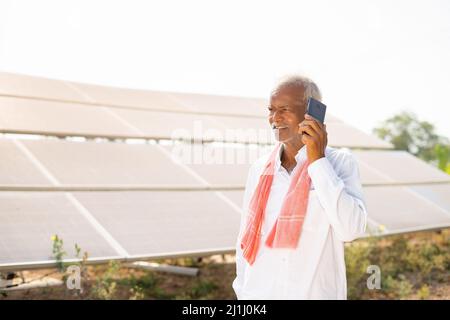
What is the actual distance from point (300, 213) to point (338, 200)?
0.26 metres

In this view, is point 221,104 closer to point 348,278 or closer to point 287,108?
point 348,278

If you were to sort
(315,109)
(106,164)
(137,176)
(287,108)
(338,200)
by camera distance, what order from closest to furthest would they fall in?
(338,200), (315,109), (287,108), (137,176), (106,164)

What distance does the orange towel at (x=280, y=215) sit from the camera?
247 cm

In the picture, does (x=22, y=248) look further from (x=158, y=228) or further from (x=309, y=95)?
(x=309, y=95)

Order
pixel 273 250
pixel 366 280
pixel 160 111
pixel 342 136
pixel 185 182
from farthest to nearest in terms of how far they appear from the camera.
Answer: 1. pixel 342 136
2. pixel 160 111
3. pixel 366 280
4. pixel 185 182
5. pixel 273 250

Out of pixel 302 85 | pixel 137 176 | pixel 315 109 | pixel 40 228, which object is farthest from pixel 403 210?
pixel 315 109

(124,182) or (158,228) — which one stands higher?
(124,182)

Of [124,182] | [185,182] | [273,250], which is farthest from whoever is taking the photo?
[185,182]

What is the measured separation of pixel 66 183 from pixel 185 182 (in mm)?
1517

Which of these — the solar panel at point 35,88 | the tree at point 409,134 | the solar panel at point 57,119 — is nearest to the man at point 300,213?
the solar panel at point 57,119

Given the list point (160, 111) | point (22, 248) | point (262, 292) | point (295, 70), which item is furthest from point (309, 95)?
point (160, 111)

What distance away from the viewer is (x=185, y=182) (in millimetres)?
6590

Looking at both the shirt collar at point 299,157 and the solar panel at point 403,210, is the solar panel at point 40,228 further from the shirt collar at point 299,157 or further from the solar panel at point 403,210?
the solar panel at point 403,210

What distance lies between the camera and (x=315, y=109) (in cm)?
248
